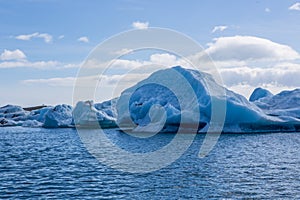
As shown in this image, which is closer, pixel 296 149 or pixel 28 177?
pixel 28 177

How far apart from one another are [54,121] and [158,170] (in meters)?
73.0

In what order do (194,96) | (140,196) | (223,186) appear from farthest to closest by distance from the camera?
(194,96), (223,186), (140,196)

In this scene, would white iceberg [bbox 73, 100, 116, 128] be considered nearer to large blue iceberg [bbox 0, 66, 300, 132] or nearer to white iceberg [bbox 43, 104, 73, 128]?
white iceberg [bbox 43, 104, 73, 128]

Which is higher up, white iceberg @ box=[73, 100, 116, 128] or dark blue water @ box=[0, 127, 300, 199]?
white iceberg @ box=[73, 100, 116, 128]

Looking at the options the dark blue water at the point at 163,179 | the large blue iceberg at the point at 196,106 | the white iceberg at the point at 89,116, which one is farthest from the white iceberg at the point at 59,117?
the dark blue water at the point at 163,179

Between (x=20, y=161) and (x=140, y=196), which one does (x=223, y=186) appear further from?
(x=20, y=161)

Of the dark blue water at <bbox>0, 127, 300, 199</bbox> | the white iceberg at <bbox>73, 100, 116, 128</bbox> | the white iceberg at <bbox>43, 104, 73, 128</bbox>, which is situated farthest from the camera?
the white iceberg at <bbox>43, 104, 73, 128</bbox>

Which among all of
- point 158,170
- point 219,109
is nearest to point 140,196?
point 158,170

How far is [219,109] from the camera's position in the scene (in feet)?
178

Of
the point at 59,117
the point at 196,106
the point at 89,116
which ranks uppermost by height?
the point at 196,106

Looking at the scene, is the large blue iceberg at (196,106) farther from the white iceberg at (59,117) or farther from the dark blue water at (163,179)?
the dark blue water at (163,179)

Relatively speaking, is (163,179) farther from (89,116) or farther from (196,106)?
(89,116)

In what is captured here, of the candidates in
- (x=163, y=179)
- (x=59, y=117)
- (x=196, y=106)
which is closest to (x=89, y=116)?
(x=59, y=117)

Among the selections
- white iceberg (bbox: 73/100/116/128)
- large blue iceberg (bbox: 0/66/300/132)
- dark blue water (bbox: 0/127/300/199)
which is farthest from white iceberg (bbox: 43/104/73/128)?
dark blue water (bbox: 0/127/300/199)
